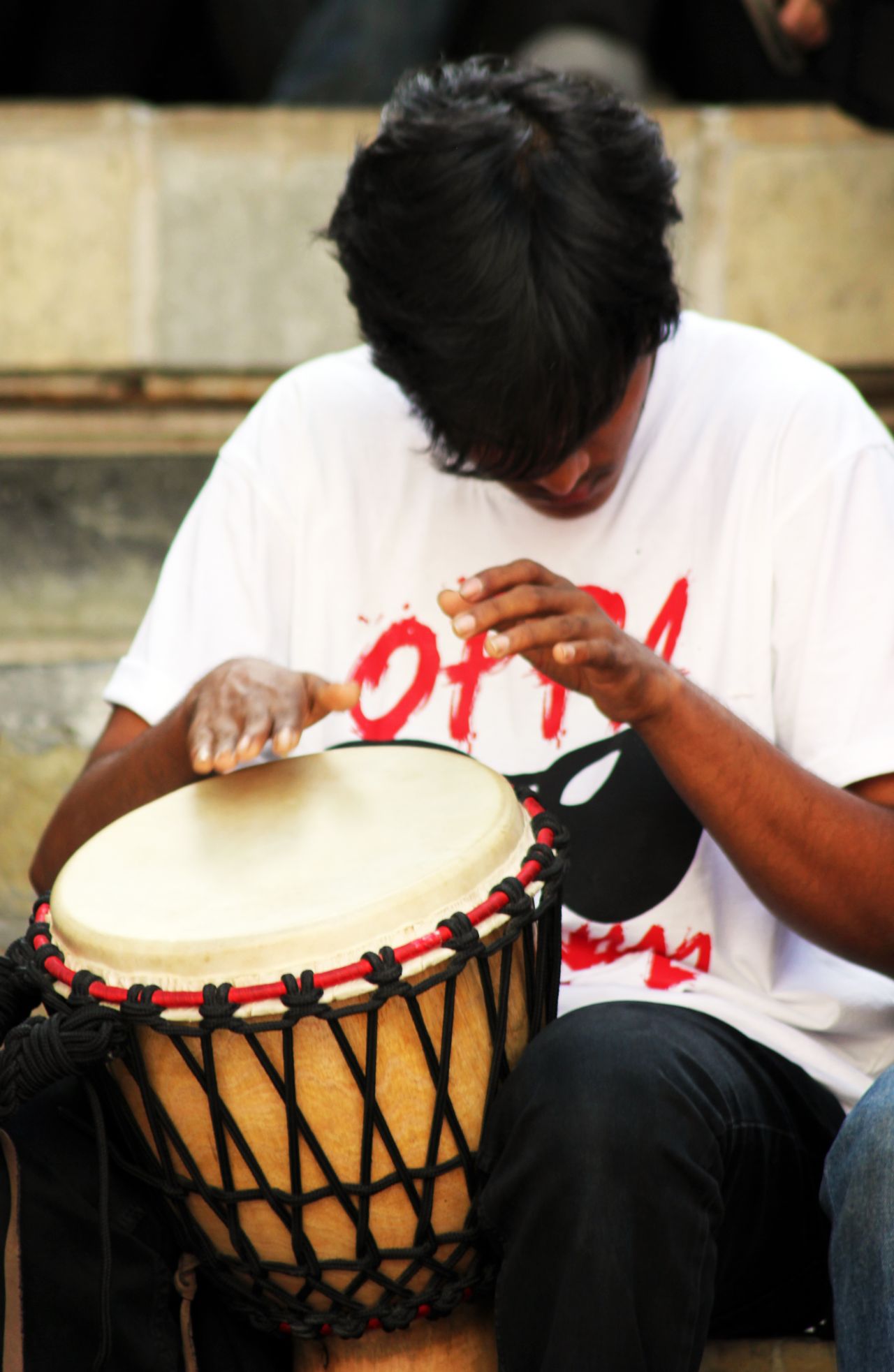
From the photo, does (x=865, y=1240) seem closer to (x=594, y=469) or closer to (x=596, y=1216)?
(x=596, y=1216)

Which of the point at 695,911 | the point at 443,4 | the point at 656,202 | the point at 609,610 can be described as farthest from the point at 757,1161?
the point at 443,4

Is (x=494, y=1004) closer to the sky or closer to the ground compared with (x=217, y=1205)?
closer to the sky

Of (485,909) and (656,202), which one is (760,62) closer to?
(656,202)

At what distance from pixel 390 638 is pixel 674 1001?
18.8 inches

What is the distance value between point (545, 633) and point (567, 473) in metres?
0.30

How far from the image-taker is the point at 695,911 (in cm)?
146

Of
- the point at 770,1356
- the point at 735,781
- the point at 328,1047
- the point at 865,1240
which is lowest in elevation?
the point at 770,1356

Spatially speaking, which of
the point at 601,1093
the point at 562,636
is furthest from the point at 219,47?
the point at 601,1093

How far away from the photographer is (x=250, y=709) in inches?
52.1

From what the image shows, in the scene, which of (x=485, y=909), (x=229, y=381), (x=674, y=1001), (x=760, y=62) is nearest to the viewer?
(x=485, y=909)

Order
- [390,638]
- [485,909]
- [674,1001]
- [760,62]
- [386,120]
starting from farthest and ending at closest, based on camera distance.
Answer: [760,62]
[390,638]
[386,120]
[674,1001]
[485,909]

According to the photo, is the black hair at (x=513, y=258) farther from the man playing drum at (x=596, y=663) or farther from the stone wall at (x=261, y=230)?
the stone wall at (x=261, y=230)

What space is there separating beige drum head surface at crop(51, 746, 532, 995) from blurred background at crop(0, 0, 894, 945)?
4.02ft

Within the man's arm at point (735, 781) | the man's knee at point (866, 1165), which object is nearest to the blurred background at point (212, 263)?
the man's arm at point (735, 781)
